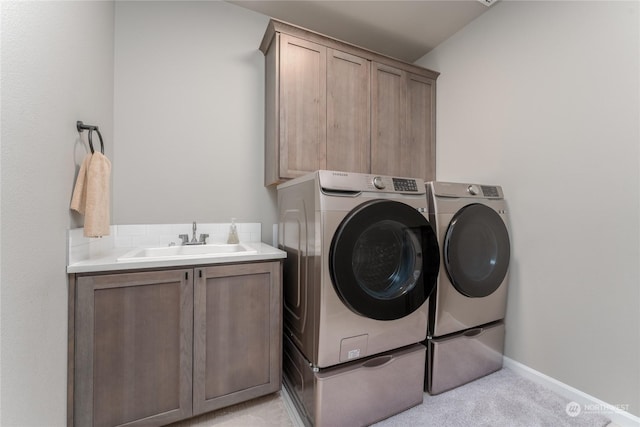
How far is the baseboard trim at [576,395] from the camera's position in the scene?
53.8 inches

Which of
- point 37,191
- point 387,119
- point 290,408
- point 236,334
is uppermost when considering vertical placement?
point 387,119

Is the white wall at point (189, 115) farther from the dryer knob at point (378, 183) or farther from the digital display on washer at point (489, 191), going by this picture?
the digital display on washer at point (489, 191)

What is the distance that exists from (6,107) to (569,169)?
102 inches

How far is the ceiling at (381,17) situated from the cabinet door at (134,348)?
7.11 feet

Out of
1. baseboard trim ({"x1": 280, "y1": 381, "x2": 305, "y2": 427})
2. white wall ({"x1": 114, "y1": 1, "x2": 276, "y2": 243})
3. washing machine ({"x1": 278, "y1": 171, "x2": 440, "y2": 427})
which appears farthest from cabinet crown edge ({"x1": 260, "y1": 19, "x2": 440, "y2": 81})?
baseboard trim ({"x1": 280, "y1": 381, "x2": 305, "y2": 427})

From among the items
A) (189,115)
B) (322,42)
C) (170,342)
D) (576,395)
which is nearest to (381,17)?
(322,42)

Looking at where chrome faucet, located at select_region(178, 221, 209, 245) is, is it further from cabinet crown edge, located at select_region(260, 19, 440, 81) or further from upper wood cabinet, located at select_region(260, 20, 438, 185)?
cabinet crown edge, located at select_region(260, 19, 440, 81)

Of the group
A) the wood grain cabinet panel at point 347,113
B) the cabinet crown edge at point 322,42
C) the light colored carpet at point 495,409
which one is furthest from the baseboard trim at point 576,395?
the cabinet crown edge at point 322,42

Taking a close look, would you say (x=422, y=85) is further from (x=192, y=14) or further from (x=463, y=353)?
(x=463, y=353)

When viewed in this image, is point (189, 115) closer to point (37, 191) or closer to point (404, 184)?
point (37, 191)

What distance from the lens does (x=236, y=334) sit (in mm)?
1430

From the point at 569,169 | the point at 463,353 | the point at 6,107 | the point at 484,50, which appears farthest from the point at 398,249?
the point at 484,50

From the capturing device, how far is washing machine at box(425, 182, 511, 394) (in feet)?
5.23

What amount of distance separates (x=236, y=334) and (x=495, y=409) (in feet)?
4.98
